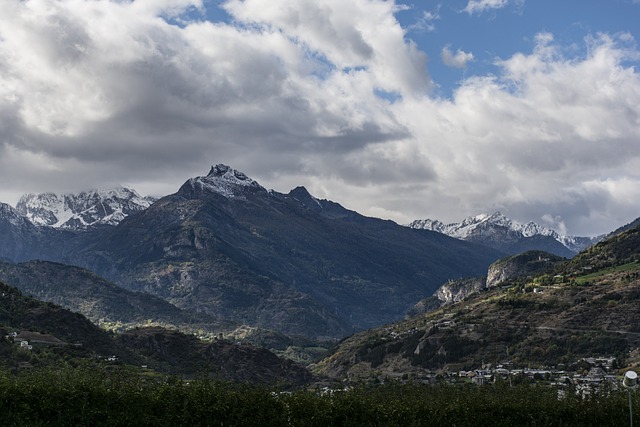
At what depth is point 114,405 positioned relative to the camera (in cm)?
4597

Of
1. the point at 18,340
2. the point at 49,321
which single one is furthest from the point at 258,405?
the point at 49,321

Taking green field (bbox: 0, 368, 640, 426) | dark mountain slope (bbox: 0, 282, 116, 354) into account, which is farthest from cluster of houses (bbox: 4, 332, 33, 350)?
green field (bbox: 0, 368, 640, 426)

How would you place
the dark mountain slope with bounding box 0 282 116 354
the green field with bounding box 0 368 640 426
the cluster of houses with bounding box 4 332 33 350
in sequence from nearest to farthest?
the green field with bounding box 0 368 640 426 < the cluster of houses with bounding box 4 332 33 350 < the dark mountain slope with bounding box 0 282 116 354

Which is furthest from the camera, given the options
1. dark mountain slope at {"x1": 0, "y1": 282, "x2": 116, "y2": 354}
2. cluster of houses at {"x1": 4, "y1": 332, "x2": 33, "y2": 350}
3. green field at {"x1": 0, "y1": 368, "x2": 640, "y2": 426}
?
dark mountain slope at {"x1": 0, "y1": 282, "x2": 116, "y2": 354}

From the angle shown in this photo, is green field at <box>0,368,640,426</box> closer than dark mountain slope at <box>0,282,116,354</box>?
Yes

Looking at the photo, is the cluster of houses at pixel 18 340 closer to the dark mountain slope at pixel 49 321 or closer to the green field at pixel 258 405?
the dark mountain slope at pixel 49 321

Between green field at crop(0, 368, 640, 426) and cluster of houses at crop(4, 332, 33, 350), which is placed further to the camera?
cluster of houses at crop(4, 332, 33, 350)

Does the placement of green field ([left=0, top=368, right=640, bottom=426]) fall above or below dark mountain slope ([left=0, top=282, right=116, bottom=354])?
below

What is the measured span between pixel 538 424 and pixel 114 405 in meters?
31.9

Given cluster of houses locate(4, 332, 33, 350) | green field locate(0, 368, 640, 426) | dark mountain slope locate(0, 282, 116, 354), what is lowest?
green field locate(0, 368, 640, 426)

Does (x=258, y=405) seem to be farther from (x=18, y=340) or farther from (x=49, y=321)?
(x=49, y=321)

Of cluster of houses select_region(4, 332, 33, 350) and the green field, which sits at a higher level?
cluster of houses select_region(4, 332, 33, 350)

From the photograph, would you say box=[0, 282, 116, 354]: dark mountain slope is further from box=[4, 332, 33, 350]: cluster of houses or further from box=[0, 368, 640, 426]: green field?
box=[0, 368, 640, 426]: green field

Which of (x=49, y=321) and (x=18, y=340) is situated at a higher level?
(x=49, y=321)
